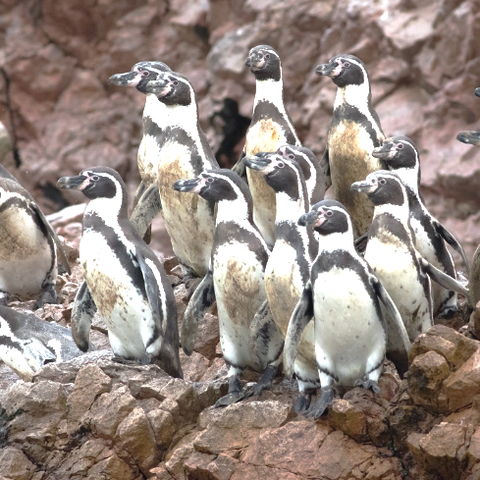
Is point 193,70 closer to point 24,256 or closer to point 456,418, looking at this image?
point 24,256

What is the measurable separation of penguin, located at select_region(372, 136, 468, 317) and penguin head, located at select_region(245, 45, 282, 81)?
1064 millimetres

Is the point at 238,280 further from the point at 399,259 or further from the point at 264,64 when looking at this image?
the point at 264,64

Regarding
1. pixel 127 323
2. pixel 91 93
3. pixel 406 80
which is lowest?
pixel 91 93

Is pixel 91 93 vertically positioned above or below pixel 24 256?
below

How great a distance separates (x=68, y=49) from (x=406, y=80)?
16.8 ft

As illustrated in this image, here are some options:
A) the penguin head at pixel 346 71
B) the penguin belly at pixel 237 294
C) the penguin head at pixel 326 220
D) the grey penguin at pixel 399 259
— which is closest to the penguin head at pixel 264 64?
the penguin head at pixel 346 71

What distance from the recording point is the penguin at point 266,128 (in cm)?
654

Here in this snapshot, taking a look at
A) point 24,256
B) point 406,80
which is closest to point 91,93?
point 406,80

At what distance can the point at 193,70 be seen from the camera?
48.6 feet

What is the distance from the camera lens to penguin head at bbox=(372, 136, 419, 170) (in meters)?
6.00

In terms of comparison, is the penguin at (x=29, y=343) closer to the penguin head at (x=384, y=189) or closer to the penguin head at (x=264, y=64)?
Result: the penguin head at (x=264, y=64)

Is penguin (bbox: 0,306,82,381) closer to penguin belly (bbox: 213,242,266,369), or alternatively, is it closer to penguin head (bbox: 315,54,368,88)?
penguin belly (bbox: 213,242,266,369)

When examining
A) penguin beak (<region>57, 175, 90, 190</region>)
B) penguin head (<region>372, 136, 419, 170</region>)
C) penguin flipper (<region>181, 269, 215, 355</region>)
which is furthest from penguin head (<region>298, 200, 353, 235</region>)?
penguin beak (<region>57, 175, 90, 190</region>)

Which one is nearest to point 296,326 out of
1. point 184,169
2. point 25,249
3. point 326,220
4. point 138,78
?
point 326,220
